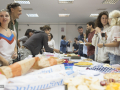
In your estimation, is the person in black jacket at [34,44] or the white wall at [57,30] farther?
the white wall at [57,30]

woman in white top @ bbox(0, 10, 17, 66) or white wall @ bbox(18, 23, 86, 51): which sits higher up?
white wall @ bbox(18, 23, 86, 51)

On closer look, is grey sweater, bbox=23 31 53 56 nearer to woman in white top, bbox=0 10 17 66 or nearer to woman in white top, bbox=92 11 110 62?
woman in white top, bbox=0 10 17 66

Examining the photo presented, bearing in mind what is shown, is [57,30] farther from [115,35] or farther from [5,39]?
[5,39]

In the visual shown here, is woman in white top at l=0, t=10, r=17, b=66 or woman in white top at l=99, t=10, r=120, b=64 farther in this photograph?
woman in white top at l=99, t=10, r=120, b=64

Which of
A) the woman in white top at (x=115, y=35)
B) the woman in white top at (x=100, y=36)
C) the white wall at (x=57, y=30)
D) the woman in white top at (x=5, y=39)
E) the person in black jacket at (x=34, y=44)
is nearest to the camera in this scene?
the woman in white top at (x=5, y=39)

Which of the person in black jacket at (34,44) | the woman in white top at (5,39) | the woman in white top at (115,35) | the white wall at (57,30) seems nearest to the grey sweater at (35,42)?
the person in black jacket at (34,44)

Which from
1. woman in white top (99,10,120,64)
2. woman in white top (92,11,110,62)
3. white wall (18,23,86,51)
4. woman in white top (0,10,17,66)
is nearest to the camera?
woman in white top (0,10,17,66)

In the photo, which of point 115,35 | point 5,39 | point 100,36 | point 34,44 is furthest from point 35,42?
point 115,35

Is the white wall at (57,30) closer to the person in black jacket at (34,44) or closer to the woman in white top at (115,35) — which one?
the person in black jacket at (34,44)

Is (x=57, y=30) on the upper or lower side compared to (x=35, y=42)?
upper

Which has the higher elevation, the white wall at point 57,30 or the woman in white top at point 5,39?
the white wall at point 57,30

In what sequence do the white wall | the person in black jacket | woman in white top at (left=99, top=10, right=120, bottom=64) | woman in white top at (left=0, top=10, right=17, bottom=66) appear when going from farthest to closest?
1. the white wall
2. the person in black jacket
3. woman in white top at (left=99, top=10, right=120, bottom=64)
4. woman in white top at (left=0, top=10, right=17, bottom=66)

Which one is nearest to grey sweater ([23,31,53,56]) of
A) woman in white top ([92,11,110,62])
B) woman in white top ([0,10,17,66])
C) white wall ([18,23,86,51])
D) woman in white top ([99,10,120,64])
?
woman in white top ([0,10,17,66])

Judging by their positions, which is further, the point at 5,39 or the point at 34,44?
the point at 34,44
